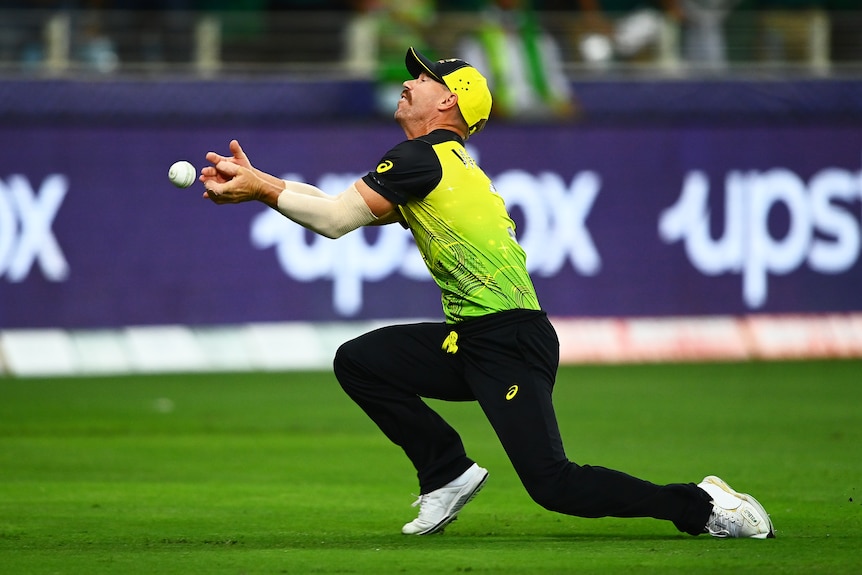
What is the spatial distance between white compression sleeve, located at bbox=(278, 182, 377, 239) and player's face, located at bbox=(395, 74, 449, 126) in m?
0.65

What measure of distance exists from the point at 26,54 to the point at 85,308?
3181 millimetres

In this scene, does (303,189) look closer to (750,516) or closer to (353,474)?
(750,516)

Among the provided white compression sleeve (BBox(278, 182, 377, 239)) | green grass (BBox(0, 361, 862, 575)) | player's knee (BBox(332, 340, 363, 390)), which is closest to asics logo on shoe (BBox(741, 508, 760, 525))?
green grass (BBox(0, 361, 862, 575))

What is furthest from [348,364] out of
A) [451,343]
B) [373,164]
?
[373,164]

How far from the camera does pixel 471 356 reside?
7.39m

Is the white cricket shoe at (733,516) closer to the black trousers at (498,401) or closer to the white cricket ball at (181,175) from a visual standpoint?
the black trousers at (498,401)

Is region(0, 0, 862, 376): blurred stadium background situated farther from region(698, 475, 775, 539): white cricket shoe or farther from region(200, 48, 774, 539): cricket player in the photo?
region(698, 475, 775, 539): white cricket shoe

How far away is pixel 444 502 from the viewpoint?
7.64 m

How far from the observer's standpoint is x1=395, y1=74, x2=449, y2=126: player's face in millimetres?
7676

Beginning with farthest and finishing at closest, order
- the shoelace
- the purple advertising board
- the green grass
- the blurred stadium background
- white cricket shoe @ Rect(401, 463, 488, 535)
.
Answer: the blurred stadium background
the purple advertising board
white cricket shoe @ Rect(401, 463, 488, 535)
the shoelace
the green grass

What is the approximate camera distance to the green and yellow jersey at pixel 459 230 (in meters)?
→ 7.32

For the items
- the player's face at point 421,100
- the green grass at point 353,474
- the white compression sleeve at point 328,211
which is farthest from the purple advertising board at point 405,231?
the white compression sleeve at point 328,211

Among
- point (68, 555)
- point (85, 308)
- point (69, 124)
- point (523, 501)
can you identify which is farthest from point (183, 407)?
→ point (68, 555)

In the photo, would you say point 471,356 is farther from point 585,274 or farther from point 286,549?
point 585,274
